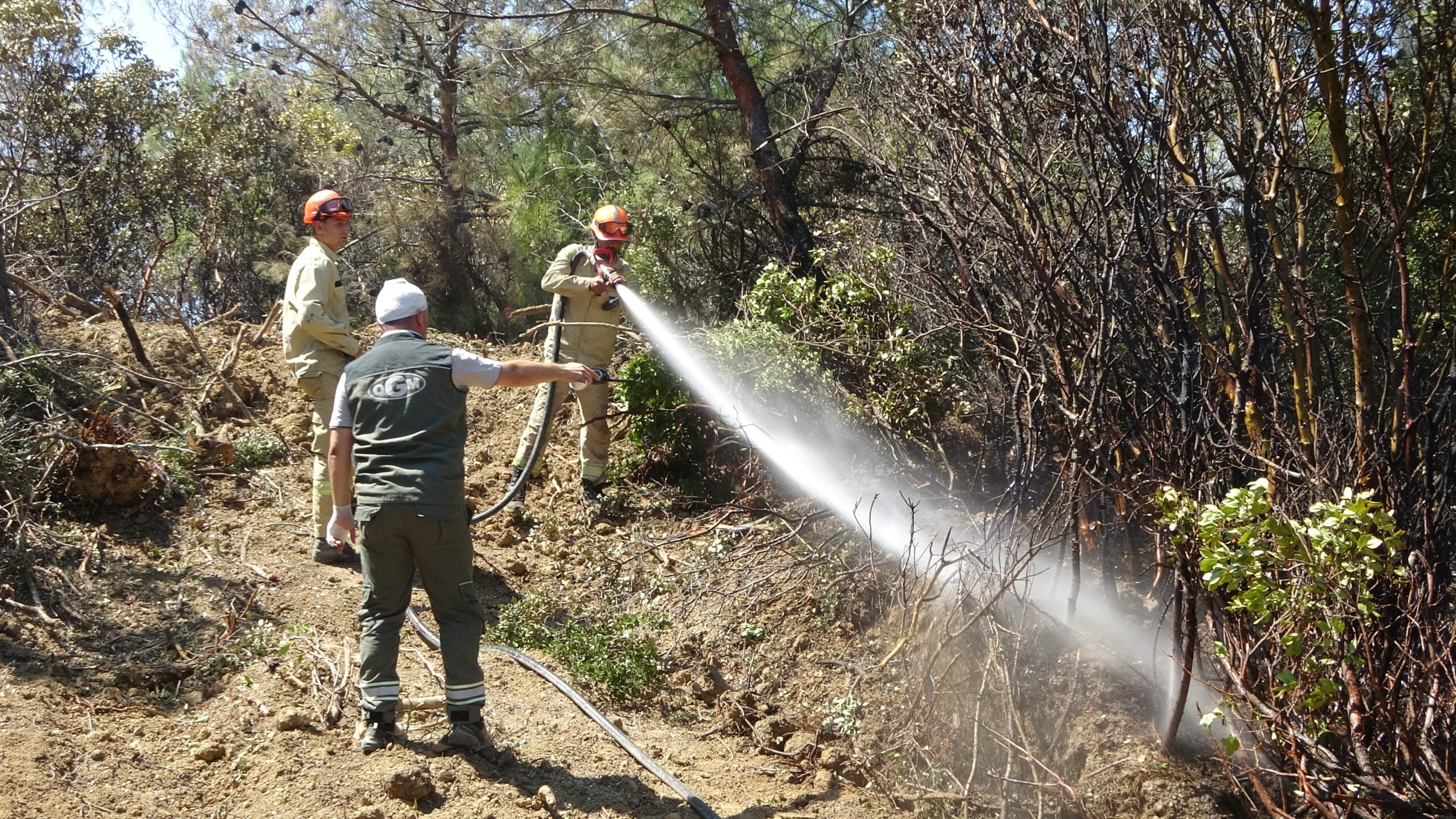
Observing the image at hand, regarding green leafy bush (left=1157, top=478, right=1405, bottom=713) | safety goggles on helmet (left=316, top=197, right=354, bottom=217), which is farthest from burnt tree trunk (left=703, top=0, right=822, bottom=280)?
green leafy bush (left=1157, top=478, right=1405, bottom=713)

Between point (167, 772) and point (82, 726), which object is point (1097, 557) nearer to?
point (167, 772)

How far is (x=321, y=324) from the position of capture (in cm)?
637

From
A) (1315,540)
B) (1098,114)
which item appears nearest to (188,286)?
(1098,114)

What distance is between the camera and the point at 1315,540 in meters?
3.45

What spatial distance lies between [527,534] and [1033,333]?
4.04 m

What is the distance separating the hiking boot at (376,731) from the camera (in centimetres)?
446

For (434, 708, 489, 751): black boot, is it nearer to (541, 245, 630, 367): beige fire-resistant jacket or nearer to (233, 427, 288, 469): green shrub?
(541, 245, 630, 367): beige fire-resistant jacket

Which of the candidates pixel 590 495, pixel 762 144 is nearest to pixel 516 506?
pixel 590 495

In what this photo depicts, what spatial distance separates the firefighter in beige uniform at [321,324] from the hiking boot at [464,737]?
2.42 meters

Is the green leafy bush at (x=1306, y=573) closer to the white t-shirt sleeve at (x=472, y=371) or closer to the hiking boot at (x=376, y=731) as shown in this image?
the white t-shirt sleeve at (x=472, y=371)

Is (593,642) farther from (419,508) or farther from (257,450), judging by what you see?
(257,450)

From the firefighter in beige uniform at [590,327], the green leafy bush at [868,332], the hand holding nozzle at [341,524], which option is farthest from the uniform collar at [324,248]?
the green leafy bush at [868,332]

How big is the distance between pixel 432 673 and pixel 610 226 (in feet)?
11.2

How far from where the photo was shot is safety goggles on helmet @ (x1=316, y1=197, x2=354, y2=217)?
6445 mm
